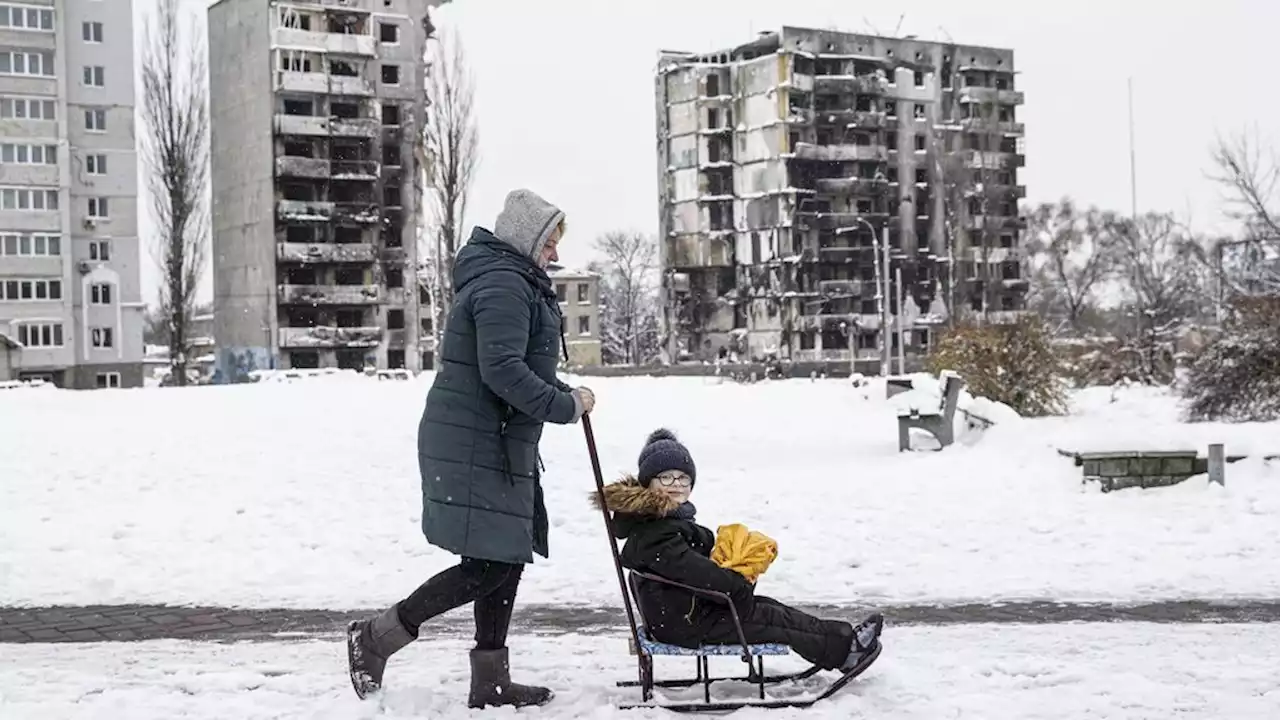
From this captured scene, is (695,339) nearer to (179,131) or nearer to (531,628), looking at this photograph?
(179,131)

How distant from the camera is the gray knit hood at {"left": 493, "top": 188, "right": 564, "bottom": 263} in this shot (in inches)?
214

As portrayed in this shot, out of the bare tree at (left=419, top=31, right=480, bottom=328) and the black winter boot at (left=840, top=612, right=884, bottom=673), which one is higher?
the bare tree at (left=419, top=31, right=480, bottom=328)

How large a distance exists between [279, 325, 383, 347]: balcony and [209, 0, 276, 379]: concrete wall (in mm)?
1016

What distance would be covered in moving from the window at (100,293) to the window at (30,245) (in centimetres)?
210

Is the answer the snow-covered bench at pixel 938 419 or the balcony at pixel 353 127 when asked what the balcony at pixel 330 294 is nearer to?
the balcony at pixel 353 127

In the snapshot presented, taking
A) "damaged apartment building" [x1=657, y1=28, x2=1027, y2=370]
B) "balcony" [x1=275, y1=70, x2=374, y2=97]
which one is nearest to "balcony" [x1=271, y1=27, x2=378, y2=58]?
"balcony" [x1=275, y1=70, x2=374, y2=97]

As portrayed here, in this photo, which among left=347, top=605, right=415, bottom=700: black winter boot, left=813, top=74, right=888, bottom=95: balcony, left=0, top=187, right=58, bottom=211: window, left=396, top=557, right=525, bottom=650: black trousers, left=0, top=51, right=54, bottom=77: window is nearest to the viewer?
left=396, top=557, right=525, bottom=650: black trousers

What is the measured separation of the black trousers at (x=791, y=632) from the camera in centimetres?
556

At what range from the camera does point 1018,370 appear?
21281mm

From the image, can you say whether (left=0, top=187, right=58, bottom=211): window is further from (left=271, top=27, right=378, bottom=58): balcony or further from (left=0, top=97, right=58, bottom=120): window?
(left=271, top=27, right=378, bottom=58): balcony

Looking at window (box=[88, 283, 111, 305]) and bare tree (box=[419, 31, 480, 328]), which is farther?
window (box=[88, 283, 111, 305])

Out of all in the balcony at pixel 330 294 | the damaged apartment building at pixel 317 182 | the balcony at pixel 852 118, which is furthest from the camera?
the balcony at pixel 852 118

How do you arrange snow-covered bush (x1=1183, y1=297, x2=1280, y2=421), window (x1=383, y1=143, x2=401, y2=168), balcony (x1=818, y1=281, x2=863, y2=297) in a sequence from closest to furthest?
snow-covered bush (x1=1183, y1=297, x2=1280, y2=421)
window (x1=383, y1=143, x2=401, y2=168)
balcony (x1=818, y1=281, x2=863, y2=297)

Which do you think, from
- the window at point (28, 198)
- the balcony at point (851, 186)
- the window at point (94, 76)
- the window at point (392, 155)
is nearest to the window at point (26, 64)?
the window at point (94, 76)
